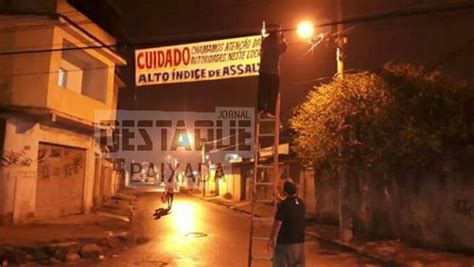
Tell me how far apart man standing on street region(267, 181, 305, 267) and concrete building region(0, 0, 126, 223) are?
10603mm

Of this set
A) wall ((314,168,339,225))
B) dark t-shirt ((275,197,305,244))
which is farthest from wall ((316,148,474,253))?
dark t-shirt ((275,197,305,244))

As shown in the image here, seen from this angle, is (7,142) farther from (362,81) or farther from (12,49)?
(362,81)

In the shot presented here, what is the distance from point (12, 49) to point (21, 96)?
169 cm

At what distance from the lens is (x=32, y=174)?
18.0 m

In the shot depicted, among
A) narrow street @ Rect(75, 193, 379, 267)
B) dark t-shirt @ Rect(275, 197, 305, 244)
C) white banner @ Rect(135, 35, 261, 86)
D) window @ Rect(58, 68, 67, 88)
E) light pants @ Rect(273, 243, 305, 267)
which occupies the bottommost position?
narrow street @ Rect(75, 193, 379, 267)

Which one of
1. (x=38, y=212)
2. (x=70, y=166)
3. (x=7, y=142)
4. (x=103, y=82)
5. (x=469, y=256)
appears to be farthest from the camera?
(x=103, y=82)

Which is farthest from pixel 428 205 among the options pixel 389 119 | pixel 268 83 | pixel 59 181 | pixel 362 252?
pixel 59 181

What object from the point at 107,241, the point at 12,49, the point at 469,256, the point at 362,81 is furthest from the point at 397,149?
the point at 12,49

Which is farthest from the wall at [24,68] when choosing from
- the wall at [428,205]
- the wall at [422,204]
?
the wall at [428,205]

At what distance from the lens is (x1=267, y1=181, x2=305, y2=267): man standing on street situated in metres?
8.02

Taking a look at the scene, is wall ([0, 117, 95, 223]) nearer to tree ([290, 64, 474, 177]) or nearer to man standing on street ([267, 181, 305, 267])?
tree ([290, 64, 474, 177])

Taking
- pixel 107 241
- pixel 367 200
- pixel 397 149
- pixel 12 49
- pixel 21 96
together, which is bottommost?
pixel 107 241

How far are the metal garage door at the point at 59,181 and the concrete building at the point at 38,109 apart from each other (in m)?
0.04

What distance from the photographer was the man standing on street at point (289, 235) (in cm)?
802
